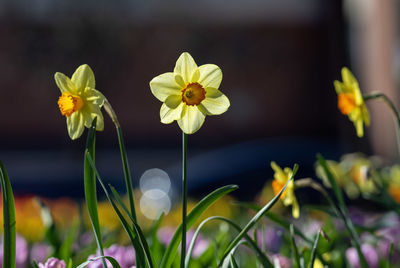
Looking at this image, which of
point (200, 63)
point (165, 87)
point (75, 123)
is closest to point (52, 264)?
point (75, 123)

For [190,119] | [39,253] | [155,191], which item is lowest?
[155,191]

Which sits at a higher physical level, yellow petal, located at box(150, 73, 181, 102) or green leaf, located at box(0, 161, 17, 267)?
yellow petal, located at box(150, 73, 181, 102)

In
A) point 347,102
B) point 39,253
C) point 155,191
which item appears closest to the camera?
point 347,102

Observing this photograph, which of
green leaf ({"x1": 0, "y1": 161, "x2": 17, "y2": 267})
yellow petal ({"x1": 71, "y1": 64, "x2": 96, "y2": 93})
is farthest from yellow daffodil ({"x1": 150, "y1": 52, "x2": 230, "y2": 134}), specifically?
green leaf ({"x1": 0, "y1": 161, "x2": 17, "y2": 267})

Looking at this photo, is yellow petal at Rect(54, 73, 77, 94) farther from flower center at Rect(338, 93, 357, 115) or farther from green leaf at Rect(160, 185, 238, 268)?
flower center at Rect(338, 93, 357, 115)

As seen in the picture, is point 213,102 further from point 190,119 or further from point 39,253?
point 39,253

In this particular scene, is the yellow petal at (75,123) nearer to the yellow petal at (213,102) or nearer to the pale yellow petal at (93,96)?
the pale yellow petal at (93,96)

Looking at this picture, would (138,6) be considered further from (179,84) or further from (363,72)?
(179,84)

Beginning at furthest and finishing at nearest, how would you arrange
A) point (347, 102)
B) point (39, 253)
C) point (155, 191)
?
point (155, 191)
point (39, 253)
point (347, 102)
